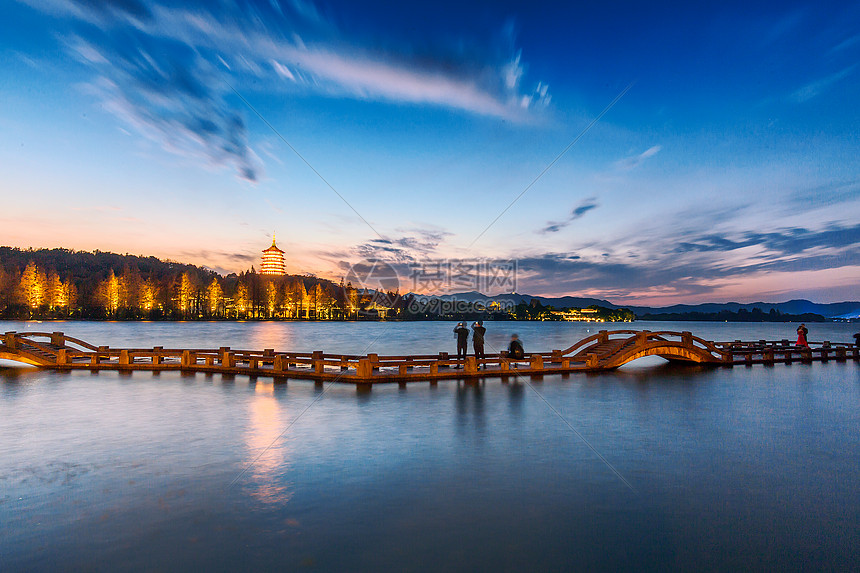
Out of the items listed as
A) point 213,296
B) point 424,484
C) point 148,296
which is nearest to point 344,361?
point 424,484

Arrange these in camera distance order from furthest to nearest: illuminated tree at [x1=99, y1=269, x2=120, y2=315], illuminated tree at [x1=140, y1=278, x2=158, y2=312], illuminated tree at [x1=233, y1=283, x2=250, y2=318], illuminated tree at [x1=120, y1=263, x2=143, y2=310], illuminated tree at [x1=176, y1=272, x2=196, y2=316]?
illuminated tree at [x1=233, y1=283, x2=250, y2=318] < illuminated tree at [x1=176, y1=272, x2=196, y2=316] < illuminated tree at [x1=140, y1=278, x2=158, y2=312] < illuminated tree at [x1=120, y1=263, x2=143, y2=310] < illuminated tree at [x1=99, y1=269, x2=120, y2=315]

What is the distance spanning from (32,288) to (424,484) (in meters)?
154

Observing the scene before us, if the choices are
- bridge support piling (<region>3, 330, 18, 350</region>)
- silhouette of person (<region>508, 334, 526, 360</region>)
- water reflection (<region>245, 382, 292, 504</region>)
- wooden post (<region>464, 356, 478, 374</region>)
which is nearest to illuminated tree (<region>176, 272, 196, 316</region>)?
bridge support piling (<region>3, 330, 18, 350</region>)

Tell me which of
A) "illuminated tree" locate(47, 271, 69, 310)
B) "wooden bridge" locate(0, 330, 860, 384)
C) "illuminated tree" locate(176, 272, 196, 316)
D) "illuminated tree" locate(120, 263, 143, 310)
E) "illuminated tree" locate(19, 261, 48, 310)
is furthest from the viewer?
"illuminated tree" locate(176, 272, 196, 316)

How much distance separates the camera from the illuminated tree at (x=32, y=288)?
397 feet

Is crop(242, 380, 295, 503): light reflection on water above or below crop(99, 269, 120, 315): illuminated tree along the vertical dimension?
below

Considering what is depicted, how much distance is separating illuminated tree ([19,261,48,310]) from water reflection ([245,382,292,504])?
142807mm

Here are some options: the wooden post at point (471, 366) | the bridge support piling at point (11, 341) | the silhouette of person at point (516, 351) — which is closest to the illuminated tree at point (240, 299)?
the bridge support piling at point (11, 341)

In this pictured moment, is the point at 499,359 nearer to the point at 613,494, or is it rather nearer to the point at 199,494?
the point at 613,494

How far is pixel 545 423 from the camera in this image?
555 inches

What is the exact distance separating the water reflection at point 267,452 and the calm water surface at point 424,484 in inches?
2.2

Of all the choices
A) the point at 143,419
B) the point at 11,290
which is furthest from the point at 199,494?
the point at 11,290

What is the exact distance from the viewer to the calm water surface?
6.52 m

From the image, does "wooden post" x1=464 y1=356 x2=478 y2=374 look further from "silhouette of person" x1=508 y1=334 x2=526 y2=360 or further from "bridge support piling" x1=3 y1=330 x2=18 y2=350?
"bridge support piling" x1=3 y1=330 x2=18 y2=350
